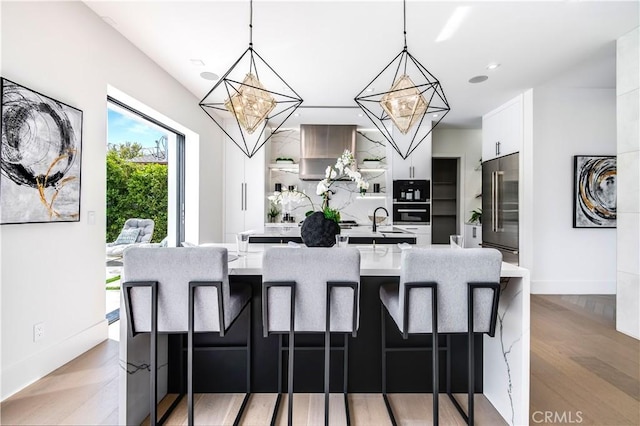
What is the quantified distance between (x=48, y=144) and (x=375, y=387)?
2668mm

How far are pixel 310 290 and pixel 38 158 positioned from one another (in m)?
1.99

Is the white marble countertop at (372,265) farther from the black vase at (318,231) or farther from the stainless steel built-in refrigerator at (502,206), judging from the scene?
the stainless steel built-in refrigerator at (502,206)

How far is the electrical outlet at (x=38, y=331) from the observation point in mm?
2094

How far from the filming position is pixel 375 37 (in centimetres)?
294

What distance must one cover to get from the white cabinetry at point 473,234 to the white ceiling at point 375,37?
8.85ft

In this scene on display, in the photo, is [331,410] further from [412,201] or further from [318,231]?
[412,201]

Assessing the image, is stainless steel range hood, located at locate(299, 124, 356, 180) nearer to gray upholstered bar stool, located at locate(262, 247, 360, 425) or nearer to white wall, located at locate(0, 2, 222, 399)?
white wall, located at locate(0, 2, 222, 399)

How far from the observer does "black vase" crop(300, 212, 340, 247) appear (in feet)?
6.39

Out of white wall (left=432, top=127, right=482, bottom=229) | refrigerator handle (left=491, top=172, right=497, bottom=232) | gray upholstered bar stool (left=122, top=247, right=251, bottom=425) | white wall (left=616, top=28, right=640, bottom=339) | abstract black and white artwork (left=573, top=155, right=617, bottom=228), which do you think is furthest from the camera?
white wall (left=432, top=127, right=482, bottom=229)

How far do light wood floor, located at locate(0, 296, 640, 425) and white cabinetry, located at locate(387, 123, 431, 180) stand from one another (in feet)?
11.8

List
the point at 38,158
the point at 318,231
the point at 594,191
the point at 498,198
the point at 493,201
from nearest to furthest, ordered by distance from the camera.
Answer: the point at 318,231
the point at 38,158
the point at 594,191
the point at 498,198
the point at 493,201

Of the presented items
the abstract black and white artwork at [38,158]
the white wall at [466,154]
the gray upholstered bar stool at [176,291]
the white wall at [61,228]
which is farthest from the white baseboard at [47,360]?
the white wall at [466,154]

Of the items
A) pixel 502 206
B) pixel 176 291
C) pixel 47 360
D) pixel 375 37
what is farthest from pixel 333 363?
pixel 502 206

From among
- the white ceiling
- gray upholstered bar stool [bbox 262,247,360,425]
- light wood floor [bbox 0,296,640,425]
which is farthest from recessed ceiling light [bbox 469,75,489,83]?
gray upholstered bar stool [bbox 262,247,360,425]
